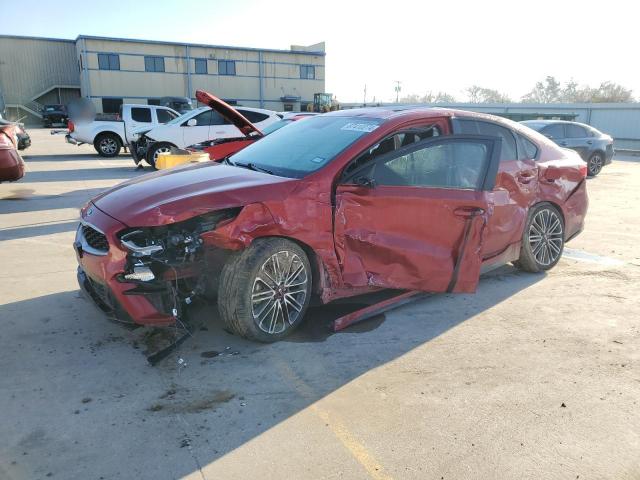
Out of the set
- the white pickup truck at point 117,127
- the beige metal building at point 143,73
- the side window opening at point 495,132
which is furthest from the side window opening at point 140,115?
the beige metal building at point 143,73

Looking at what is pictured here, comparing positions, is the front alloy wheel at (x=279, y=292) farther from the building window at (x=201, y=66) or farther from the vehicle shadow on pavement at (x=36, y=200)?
the building window at (x=201, y=66)

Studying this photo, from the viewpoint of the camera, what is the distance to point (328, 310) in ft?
14.7

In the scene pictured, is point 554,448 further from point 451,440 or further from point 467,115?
point 467,115

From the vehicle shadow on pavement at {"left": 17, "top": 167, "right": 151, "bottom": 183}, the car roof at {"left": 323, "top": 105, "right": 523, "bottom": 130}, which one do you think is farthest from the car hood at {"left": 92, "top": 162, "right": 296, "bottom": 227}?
the vehicle shadow on pavement at {"left": 17, "top": 167, "right": 151, "bottom": 183}

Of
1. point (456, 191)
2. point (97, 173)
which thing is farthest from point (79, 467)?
point (97, 173)

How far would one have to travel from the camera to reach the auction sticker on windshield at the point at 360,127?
4.20 metres

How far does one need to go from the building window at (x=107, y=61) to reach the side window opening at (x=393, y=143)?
4667 centimetres

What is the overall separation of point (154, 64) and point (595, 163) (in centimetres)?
4092

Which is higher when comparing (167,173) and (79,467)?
(167,173)

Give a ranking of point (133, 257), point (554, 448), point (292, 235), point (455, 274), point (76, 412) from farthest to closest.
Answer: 1. point (455, 274)
2. point (292, 235)
3. point (133, 257)
4. point (76, 412)
5. point (554, 448)

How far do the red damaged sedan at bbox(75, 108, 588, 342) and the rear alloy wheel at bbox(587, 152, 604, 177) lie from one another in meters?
12.3

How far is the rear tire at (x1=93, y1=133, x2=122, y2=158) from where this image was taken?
17.1m

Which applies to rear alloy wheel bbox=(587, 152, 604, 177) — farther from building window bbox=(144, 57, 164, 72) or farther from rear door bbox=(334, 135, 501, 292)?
building window bbox=(144, 57, 164, 72)

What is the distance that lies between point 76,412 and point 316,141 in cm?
273
